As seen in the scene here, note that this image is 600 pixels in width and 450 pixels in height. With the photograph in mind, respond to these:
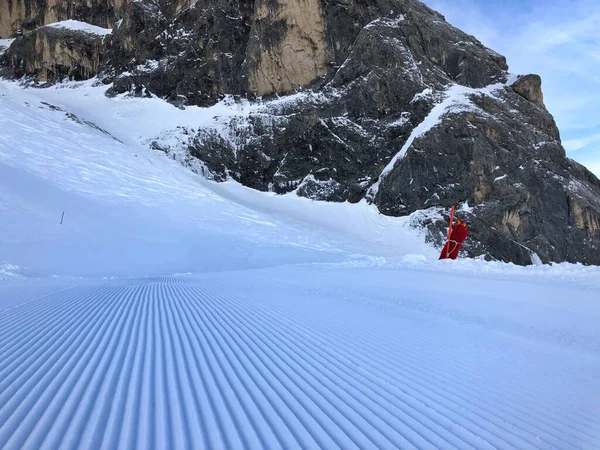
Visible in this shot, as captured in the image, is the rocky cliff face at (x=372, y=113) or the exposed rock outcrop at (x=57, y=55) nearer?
the rocky cliff face at (x=372, y=113)

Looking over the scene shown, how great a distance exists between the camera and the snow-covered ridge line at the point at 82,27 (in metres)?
52.0

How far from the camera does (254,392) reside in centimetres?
279

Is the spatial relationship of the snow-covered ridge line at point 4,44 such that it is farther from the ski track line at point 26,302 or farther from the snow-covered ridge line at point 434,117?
the ski track line at point 26,302

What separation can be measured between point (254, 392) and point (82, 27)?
210 ft

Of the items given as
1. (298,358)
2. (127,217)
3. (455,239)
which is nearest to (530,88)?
(455,239)

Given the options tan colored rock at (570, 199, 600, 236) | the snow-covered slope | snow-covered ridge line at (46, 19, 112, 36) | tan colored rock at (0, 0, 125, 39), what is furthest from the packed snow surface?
tan colored rock at (0, 0, 125, 39)

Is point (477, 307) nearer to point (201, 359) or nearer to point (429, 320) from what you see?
point (429, 320)

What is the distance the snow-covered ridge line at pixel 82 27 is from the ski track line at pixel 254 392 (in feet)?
192

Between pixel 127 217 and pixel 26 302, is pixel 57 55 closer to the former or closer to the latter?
pixel 127 217

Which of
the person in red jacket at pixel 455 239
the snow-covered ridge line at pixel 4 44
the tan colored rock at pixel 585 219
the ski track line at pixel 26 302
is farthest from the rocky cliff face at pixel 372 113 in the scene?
the ski track line at pixel 26 302

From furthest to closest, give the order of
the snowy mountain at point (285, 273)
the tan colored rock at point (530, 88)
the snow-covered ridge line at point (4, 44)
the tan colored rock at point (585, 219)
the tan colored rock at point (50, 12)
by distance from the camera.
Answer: the tan colored rock at point (50, 12), the snow-covered ridge line at point (4, 44), the tan colored rock at point (530, 88), the tan colored rock at point (585, 219), the snowy mountain at point (285, 273)

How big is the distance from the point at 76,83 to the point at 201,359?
55250mm

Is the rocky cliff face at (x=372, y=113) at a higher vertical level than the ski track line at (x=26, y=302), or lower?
higher

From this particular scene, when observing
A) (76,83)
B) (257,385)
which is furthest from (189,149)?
(257,385)
